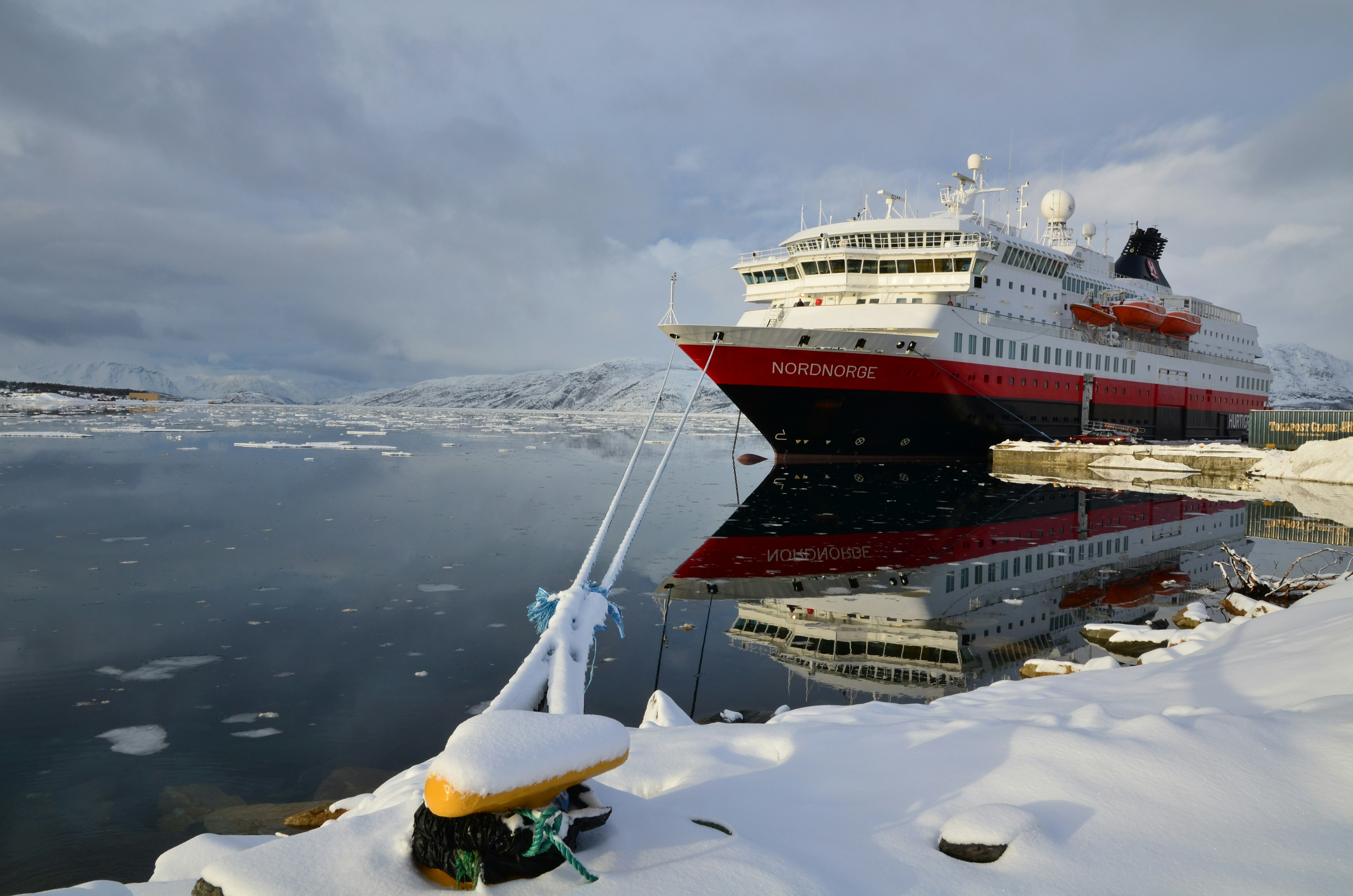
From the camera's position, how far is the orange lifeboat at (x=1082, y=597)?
7977 millimetres

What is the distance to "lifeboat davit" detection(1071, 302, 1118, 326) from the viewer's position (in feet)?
99.5

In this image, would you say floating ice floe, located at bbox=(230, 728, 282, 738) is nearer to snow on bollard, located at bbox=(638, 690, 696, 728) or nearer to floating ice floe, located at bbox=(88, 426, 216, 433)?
snow on bollard, located at bbox=(638, 690, 696, 728)

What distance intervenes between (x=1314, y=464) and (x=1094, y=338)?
10.2 m

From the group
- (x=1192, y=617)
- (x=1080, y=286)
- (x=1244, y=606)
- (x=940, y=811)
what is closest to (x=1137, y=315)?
(x=1080, y=286)

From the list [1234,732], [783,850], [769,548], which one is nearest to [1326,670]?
[1234,732]

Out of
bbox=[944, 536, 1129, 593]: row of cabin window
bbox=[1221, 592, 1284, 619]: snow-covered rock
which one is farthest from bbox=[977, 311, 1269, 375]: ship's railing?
bbox=[1221, 592, 1284, 619]: snow-covered rock

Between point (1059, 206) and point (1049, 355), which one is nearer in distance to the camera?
point (1049, 355)

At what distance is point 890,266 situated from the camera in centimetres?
2580

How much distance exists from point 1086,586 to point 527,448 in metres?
26.1

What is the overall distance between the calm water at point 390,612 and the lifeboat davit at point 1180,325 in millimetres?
22705

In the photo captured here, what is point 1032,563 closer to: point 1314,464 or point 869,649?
point 869,649

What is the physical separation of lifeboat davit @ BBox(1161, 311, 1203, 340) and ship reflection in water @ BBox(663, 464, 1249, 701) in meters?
21.8

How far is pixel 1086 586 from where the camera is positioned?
28.9 ft

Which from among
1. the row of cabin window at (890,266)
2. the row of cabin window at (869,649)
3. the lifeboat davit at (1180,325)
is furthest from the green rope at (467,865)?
the lifeboat davit at (1180,325)
